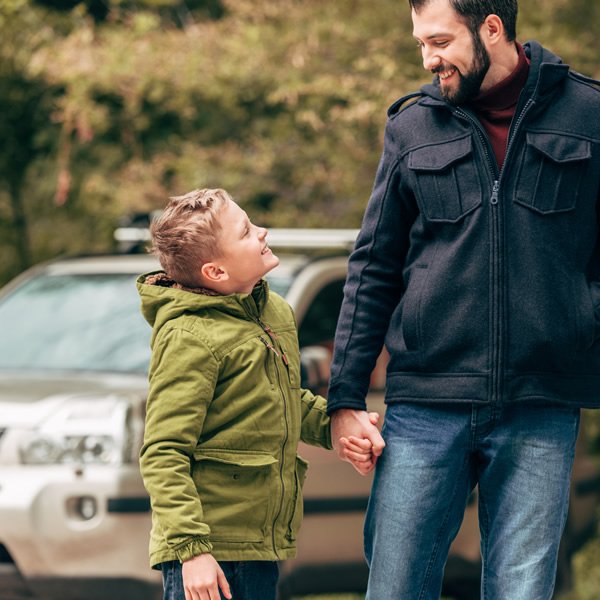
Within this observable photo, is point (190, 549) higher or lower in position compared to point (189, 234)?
lower

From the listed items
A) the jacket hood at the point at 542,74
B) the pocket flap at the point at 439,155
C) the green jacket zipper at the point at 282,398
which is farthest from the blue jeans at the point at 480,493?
the jacket hood at the point at 542,74

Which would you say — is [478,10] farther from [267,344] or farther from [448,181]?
[267,344]

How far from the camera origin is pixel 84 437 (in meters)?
4.88

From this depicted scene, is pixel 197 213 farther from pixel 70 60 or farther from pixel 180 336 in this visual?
pixel 70 60

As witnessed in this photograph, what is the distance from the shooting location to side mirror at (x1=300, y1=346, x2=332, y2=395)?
5.06 meters

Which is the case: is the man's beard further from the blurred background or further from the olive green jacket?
the blurred background

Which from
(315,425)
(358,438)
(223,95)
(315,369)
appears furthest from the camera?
(223,95)

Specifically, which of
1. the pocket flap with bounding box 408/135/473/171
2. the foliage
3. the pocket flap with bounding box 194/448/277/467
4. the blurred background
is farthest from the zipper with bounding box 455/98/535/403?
the foliage

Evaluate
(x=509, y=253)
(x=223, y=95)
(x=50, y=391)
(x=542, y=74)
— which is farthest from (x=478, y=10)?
(x=223, y=95)

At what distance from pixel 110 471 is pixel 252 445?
1.84m

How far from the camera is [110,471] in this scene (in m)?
4.82

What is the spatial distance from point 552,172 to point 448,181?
22cm

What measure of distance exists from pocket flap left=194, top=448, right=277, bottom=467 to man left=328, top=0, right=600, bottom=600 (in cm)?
30

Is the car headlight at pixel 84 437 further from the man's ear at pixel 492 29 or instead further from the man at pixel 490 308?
the man's ear at pixel 492 29
